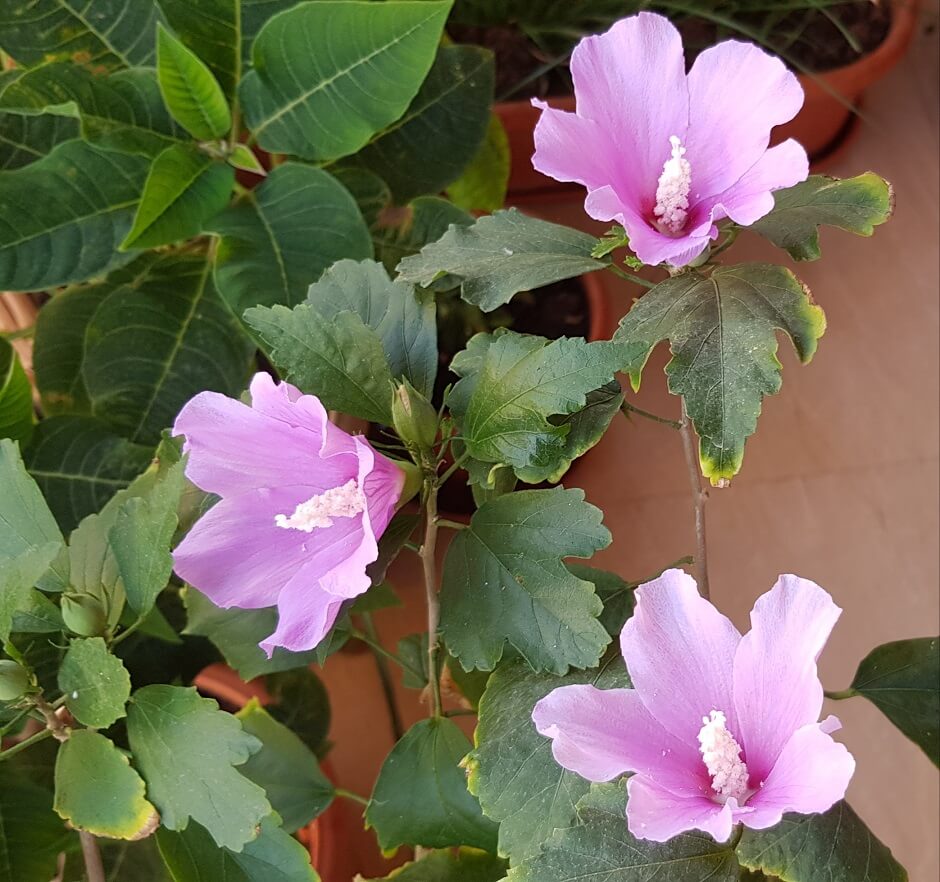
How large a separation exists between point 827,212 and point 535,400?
19cm

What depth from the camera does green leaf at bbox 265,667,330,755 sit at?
848 mm

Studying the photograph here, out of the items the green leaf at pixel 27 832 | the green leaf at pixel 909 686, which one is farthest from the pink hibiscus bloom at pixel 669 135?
the green leaf at pixel 27 832

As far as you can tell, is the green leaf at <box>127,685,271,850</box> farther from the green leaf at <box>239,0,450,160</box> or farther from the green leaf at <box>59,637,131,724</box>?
the green leaf at <box>239,0,450,160</box>

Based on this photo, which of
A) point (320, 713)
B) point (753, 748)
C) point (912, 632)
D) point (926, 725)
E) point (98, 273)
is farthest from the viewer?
point (912, 632)

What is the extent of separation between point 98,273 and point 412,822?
48cm

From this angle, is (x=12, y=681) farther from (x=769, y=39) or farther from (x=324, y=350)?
(x=769, y=39)

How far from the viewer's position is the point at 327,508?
451 mm

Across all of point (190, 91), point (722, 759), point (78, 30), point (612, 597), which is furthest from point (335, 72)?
point (722, 759)

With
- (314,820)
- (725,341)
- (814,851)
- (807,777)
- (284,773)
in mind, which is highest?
(725,341)

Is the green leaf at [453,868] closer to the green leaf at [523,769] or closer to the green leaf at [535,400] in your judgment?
the green leaf at [523,769]

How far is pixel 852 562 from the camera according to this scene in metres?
1.04

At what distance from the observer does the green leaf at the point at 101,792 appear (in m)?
0.48

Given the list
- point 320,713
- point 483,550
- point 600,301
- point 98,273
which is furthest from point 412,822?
point 600,301

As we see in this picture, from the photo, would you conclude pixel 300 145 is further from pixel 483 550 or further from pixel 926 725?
pixel 926 725
